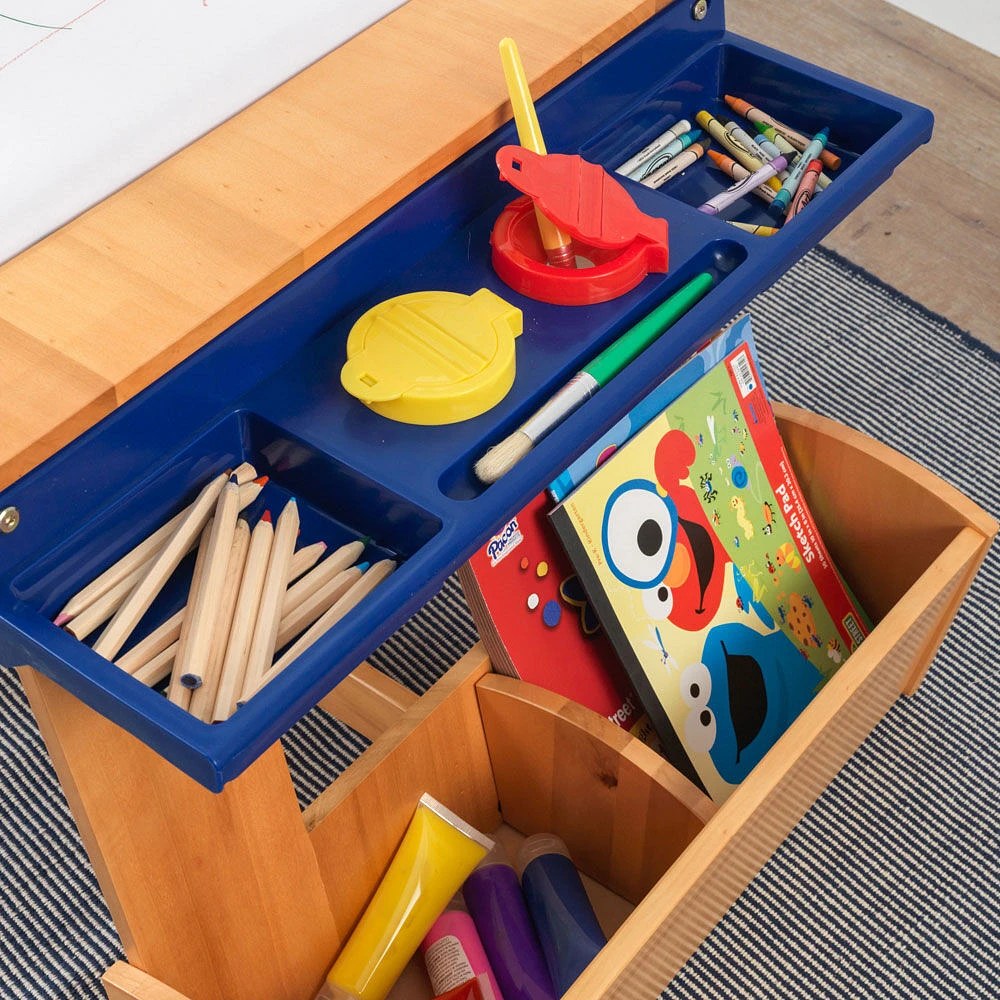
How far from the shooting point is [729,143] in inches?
39.5

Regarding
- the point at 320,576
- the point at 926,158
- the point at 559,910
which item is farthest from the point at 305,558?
the point at 926,158

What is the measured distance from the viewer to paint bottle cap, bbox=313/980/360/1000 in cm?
105

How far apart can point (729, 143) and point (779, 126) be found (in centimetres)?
4

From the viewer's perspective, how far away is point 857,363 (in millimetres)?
1720

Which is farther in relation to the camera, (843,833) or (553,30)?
(843,833)

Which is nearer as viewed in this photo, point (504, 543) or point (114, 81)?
point (114, 81)

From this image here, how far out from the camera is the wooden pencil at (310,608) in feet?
2.47

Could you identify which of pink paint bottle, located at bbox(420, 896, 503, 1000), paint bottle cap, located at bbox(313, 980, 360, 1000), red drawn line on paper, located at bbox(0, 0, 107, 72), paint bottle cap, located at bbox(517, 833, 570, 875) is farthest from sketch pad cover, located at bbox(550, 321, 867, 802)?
red drawn line on paper, located at bbox(0, 0, 107, 72)

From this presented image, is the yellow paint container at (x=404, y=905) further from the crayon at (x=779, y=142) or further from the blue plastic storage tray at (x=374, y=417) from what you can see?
the crayon at (x=779, y=142)

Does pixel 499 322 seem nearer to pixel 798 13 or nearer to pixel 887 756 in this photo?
pixel 887 756

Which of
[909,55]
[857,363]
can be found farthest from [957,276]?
[909,55]

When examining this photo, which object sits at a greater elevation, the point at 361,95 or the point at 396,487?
the point at 361,95

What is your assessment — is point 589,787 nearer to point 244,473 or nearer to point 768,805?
point 768,805

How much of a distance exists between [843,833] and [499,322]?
729 mm
